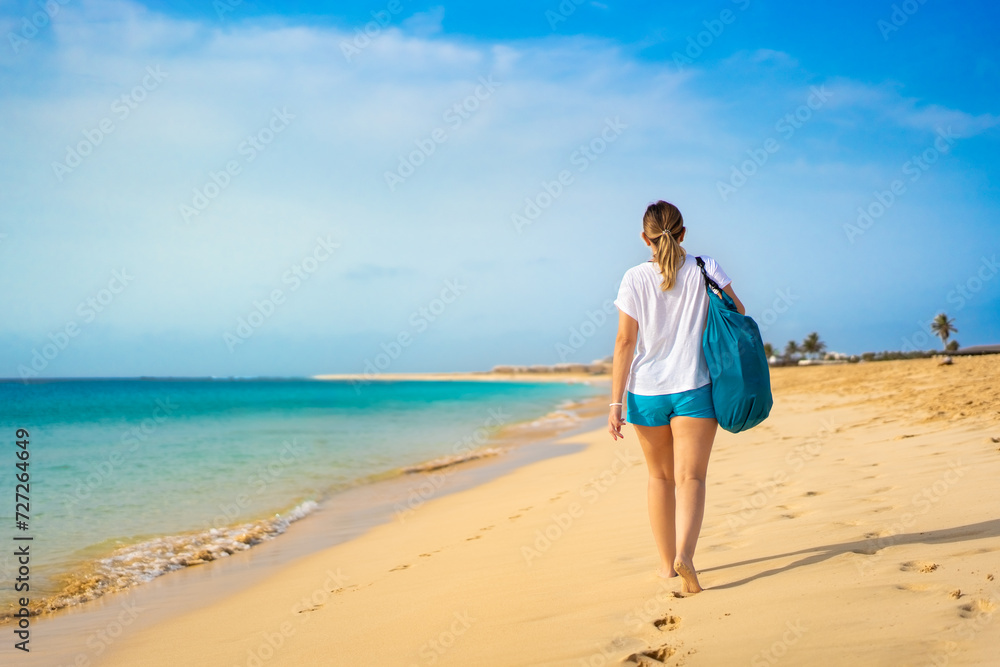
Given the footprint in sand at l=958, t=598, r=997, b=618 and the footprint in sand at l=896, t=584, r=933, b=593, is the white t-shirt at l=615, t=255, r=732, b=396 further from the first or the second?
the footprint in sand at l=958, t=598, r=997, b=618

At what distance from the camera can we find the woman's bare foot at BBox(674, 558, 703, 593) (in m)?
3.02

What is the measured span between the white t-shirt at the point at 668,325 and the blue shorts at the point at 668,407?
0.03 m

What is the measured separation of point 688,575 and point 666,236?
174 cm

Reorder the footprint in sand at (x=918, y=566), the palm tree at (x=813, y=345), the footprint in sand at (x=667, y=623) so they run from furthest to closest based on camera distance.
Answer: the palm tree at (x=813, y=345)
the footprint in sand at (x=918, y=566)
the footprint in sand at (x=667, y=623)

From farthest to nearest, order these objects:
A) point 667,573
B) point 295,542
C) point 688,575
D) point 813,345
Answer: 1. point 813,345
2. point 295,542
3. point 667,573
4. point 688,575

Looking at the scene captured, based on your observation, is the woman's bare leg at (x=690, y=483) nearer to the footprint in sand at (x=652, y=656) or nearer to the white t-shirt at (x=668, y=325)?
the white t-shirt at (x=668, y=325)

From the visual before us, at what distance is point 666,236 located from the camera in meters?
3.21

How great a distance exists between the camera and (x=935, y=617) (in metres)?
2.50

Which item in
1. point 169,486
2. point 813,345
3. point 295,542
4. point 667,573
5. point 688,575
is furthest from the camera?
point 813,345

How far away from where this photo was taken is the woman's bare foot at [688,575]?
9.90ft

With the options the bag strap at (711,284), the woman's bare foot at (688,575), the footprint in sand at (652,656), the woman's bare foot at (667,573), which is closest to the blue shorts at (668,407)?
the bag strap at (711,284)

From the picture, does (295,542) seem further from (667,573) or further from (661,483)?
(661,483)

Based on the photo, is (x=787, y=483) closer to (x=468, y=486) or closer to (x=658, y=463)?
(x=658, y=463)

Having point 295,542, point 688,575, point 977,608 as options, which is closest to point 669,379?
point 688,575
